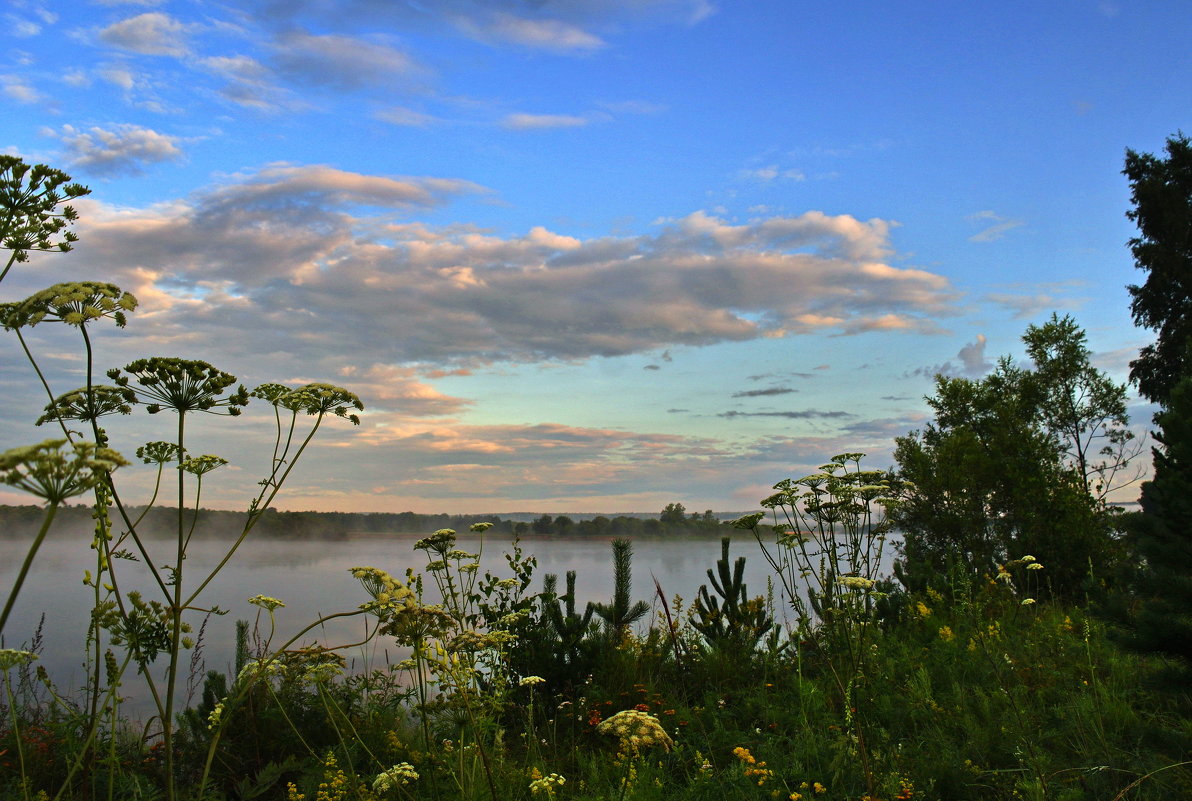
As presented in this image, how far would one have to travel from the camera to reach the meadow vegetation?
8.80 feet

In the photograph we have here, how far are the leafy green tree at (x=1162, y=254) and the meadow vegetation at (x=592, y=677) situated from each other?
70.8ft

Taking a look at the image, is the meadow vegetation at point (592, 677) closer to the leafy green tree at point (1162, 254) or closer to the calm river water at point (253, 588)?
the calm river water at point (253, 588)

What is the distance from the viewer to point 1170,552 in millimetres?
4105

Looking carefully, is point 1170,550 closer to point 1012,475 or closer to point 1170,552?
point 1170,552

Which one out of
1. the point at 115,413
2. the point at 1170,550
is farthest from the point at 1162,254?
the point at 115,413

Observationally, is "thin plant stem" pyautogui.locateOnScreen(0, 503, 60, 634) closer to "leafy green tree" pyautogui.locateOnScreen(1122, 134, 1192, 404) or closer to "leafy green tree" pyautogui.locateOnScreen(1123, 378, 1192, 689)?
"leafy green tree" pyautogui.locateOnScreen(1123, 378, 1192, 689)

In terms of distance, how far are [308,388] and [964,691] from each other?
17.5 feet

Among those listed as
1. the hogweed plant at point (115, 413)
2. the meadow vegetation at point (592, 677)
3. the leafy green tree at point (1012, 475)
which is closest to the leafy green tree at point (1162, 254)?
the leafy green tree at point (1012, 475)

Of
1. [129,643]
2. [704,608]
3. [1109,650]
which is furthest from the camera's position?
[704,608]

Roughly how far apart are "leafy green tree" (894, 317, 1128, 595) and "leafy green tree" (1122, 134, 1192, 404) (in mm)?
1726

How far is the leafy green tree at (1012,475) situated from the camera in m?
14.8

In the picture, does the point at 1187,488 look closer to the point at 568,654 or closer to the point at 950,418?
the point at 568,654

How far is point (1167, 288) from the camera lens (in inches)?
973

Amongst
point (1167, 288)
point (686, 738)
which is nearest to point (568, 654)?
point (686, 738)
